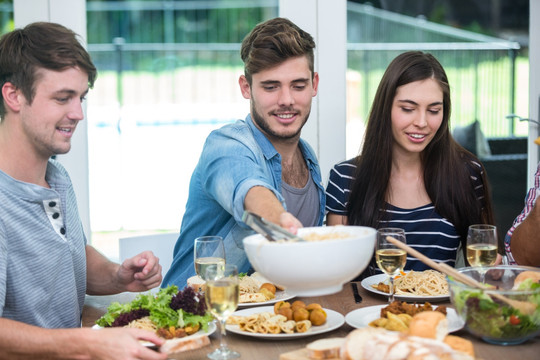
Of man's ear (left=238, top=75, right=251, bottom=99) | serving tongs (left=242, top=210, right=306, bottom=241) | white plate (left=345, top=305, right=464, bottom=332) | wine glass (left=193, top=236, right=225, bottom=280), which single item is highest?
man's ear (left=238, top=75, right=251, bottom=99)

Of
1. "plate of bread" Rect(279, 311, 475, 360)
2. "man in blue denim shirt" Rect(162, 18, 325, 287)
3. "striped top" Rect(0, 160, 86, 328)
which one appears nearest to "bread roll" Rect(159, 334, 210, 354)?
"plate of bread" Rect(279, 311, 475, 360)

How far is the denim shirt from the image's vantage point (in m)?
1.96

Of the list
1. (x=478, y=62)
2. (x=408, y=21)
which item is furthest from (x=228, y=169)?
(x=478, y=62)

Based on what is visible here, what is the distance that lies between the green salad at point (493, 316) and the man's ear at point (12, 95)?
49.2 inches

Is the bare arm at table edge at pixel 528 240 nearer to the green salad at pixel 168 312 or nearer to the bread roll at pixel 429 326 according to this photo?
the bread roll at pixel 429 326

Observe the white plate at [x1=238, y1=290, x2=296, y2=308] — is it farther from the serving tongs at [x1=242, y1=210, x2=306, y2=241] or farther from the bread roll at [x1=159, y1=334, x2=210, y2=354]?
the serving tongs at [x1=242, y1=210, x2=306, y2=241]

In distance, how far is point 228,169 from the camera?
6.53 ft

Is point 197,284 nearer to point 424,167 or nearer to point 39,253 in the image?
point 39,253

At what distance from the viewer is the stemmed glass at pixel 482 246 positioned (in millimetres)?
1867

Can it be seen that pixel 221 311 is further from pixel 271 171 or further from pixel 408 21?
pixel 408 21

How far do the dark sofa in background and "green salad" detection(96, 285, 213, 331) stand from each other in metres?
2.46

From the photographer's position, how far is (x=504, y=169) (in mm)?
3768

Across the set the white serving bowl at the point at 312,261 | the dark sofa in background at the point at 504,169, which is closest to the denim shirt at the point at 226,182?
the white serving bowl at the point at 312,261

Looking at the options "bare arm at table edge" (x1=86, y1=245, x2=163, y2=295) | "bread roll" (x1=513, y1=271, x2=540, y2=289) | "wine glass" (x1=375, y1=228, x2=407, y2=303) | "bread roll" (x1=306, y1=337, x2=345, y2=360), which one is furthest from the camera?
"bare arm at table edge" (x1=86, y1=245, x2=163, y2=295)
